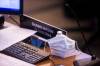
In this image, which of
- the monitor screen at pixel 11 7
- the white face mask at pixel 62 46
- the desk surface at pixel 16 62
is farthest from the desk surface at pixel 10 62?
the monitor screen at pixel 11 7

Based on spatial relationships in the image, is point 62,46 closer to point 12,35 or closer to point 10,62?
point 10,62

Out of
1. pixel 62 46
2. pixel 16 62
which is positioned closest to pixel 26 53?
pixel 16 62

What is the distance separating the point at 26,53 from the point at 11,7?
38cm

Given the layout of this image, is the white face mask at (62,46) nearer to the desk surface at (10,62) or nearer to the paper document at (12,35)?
the desk surface at (10,62)

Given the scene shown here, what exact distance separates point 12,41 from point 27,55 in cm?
19

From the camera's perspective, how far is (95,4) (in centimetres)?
356

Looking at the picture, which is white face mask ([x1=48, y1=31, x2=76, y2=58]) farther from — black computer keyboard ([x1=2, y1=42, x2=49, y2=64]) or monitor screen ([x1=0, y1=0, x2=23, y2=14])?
monitor screen ([x1=0, y1=0, x2=23, y2=14])

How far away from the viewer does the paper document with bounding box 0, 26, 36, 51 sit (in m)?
1.41

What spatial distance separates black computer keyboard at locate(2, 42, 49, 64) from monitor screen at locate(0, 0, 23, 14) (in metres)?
0.26

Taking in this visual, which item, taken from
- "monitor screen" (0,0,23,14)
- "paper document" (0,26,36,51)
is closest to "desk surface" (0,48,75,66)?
"paper document" (0,26,36,51)

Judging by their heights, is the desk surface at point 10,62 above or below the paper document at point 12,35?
below

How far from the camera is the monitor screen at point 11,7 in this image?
1.54m

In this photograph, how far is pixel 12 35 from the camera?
1526 millimetres

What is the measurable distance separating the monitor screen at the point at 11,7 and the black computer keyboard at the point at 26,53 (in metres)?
0.26
